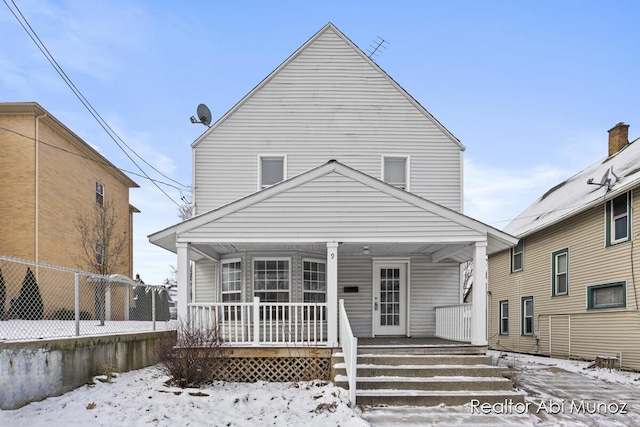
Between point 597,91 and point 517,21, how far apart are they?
13.9ft

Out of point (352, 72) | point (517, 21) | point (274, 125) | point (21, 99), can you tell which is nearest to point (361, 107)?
point (352, 72)

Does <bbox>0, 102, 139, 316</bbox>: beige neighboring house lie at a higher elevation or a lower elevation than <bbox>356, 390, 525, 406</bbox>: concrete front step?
higher

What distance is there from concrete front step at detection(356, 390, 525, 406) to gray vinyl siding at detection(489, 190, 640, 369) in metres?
5.74

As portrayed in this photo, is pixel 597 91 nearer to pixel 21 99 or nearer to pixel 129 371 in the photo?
pixel 129 371

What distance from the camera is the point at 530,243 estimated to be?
628 inches

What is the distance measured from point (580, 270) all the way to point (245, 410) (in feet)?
36.5

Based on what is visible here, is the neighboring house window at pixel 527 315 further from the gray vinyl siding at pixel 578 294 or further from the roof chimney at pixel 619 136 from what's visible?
the roof chimney at pixel 619 136

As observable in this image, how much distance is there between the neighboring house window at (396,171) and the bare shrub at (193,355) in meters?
6.14

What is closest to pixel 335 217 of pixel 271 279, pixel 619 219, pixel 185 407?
pixel 271 279

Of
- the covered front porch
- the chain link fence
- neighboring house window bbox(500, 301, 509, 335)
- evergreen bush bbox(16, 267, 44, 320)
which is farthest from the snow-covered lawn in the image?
neighboring house window bbox(500, 301, 509, 335)

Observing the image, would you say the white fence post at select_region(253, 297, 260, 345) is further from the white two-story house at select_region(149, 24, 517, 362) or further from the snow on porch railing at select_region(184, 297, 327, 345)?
the white two-story house at select_region(149, 24, 517, 362)

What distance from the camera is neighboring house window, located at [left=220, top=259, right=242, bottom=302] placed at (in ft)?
33.6

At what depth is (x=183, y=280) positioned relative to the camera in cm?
829

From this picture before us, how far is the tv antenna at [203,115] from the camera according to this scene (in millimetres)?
12016
